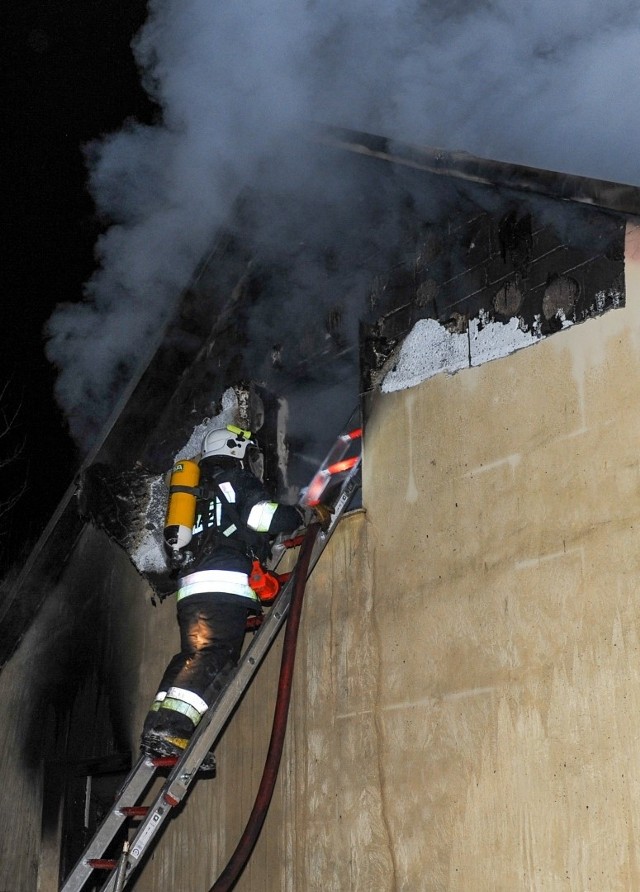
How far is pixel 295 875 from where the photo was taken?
4.71m

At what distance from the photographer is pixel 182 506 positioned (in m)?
5.41

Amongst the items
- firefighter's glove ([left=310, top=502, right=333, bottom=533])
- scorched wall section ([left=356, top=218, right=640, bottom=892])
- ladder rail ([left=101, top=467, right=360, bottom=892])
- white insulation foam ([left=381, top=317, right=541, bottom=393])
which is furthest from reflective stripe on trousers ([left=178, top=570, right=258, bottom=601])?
white insulation foam ([left=381, top=317, right=541, bottom=393])

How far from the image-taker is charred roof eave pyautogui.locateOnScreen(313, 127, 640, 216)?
3.98 meters

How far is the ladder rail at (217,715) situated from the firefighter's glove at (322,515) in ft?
0.09

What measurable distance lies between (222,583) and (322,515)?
2.04ft

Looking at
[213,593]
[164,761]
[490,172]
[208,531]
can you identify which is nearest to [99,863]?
[164,761]

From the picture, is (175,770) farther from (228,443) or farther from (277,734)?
(228,443)

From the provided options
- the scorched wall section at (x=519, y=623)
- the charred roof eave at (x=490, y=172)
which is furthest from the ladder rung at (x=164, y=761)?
the charred roof eave at (x=490, y=172)

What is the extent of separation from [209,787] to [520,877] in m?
2.12

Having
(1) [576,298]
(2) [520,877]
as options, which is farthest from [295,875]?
(1) [576,298]

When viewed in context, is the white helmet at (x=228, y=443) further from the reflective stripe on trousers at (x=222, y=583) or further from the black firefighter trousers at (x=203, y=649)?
the black firefighter trousers at (x=203, y=649)

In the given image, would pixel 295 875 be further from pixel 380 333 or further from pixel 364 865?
pixel 380 333

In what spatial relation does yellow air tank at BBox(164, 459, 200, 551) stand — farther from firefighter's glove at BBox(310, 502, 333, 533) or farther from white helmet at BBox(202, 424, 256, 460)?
firefighter's glove at BBox(310, 502, 333, 533)

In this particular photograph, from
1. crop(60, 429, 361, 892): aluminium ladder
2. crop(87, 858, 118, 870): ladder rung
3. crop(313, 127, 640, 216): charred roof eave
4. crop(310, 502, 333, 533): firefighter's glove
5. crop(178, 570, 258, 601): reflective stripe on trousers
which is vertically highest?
crop(313, 127, 640, 216): charred roof eave
